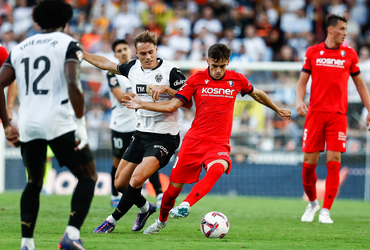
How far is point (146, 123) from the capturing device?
653 cm

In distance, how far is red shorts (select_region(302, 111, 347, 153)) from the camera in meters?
7.71

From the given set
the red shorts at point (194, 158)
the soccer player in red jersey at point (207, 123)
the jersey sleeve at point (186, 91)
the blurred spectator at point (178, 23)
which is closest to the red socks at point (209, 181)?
the soccer player in red jersey at point (207, 123)

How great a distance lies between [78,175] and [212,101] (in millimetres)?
2365

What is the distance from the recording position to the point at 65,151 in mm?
4480

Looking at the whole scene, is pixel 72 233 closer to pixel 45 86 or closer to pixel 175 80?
pixel 45 86

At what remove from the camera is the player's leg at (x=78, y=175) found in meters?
4.42

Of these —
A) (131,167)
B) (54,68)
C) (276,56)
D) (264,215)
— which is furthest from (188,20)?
(54,68)

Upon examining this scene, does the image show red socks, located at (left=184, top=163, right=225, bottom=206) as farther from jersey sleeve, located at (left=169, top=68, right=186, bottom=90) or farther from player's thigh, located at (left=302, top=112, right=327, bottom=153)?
player's thigh, located at (left=302, top=112, right=327, bottom=153)

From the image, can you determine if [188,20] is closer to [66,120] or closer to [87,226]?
[87,226]

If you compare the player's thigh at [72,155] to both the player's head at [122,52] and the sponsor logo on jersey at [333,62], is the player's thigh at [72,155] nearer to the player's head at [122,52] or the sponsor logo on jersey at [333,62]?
the sponsor logo on jersey at [333,62]

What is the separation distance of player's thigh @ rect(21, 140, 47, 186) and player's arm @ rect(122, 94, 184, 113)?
1594 millimetres

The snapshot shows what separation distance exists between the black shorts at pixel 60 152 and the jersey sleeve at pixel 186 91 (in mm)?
2016

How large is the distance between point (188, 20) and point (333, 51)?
1022 cm

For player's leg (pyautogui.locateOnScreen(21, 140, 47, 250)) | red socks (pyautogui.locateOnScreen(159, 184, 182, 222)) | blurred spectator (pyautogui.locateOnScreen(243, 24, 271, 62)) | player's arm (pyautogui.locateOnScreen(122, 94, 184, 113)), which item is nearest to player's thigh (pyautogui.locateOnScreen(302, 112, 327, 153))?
player's arm (pyautogui.locateOnScreen(122, 94, 184, 113))
